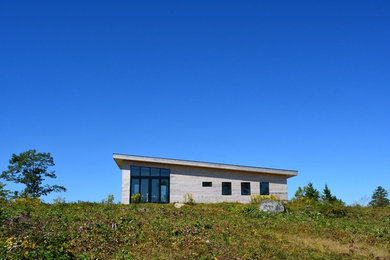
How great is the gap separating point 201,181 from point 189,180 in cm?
93

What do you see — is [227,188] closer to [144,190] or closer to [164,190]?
[164,190]

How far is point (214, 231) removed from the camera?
14930 millimetres

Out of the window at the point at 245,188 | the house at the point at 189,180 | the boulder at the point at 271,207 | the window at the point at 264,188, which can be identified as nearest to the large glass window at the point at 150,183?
the house at the point at 189,180

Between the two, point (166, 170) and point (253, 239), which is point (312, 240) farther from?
point (166, 170)

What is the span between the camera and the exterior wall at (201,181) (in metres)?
29.0

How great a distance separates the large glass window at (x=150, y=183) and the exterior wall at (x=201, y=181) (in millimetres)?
380

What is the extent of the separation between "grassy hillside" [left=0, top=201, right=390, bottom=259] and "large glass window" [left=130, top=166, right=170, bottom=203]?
34.3 ft

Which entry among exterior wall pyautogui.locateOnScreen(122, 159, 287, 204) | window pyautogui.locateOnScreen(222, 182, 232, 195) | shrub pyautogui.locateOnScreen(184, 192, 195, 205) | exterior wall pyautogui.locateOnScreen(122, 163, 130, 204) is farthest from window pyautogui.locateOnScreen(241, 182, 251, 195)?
exterior wall pyautogui.locateOnScreen(122, 163, 130, 204)

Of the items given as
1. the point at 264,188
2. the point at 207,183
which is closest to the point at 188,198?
the point at 207,183

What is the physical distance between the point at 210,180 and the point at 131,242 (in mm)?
16934

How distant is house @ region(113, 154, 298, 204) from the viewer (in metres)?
28.8

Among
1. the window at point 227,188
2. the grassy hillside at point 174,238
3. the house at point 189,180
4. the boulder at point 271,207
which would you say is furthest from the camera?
the window at point 227,188

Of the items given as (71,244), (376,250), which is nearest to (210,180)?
(376,250)

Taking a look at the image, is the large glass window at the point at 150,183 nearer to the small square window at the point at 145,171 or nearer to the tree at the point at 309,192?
the small square window at the point at 145,171
